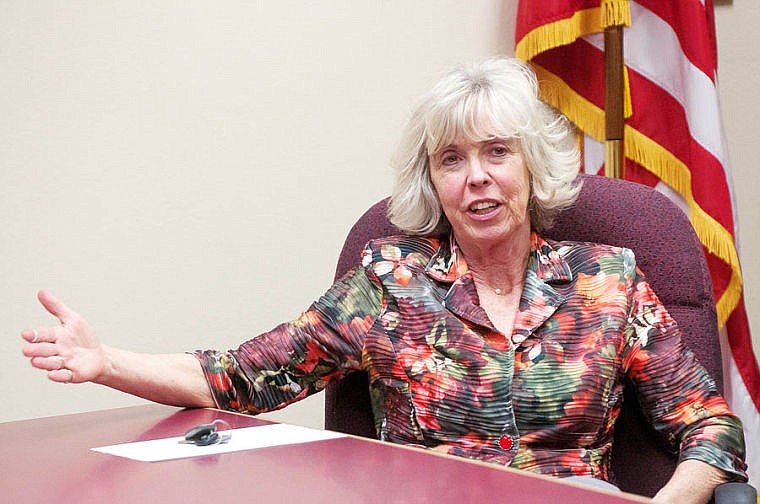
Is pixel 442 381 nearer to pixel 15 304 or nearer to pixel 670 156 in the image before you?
pixel 15 304

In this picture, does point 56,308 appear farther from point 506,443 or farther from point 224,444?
point 506,443

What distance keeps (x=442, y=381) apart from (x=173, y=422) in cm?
46

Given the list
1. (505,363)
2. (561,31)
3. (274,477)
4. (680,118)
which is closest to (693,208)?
(680,118)

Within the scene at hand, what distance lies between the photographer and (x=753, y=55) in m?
2.87

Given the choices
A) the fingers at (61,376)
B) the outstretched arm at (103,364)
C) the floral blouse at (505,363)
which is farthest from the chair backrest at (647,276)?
the fingers at (61,376)

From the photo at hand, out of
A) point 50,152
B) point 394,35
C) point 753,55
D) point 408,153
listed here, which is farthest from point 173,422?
point 753,55

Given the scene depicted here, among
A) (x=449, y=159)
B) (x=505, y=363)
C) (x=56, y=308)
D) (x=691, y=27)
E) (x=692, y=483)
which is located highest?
(x=691, y=27)

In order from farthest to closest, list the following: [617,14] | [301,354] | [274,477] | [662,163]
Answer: [662,163] < [617,14] < [301,354] < [274,477]

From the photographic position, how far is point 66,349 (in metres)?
1.44

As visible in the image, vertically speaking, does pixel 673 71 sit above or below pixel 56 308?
above

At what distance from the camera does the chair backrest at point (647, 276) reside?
5.32ft

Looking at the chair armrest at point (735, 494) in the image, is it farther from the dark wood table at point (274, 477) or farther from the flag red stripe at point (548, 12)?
the flag red stripe at point (548, 12)

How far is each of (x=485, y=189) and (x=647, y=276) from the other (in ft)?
1.10

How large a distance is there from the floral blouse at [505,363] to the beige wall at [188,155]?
0.64 meters
